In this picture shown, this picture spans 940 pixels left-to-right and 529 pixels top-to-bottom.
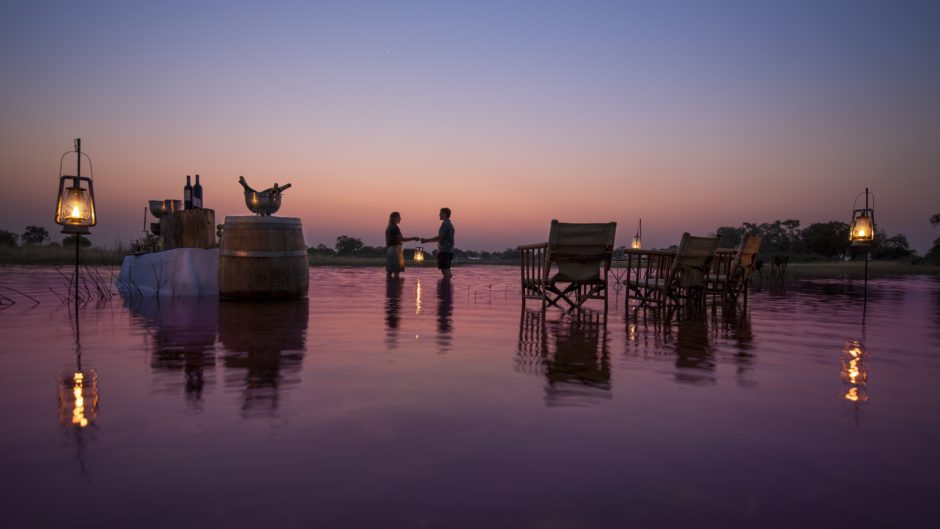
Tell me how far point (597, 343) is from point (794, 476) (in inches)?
120

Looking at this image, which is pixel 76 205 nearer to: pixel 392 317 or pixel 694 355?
pixel 392 317

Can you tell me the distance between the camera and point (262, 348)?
4.45 metres

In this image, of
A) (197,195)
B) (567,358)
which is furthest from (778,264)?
(567,358)

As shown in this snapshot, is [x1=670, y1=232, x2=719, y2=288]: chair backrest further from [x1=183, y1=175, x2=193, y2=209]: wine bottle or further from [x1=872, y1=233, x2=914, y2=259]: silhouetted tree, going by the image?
[x1=872, y1=233, x2=914, y2=259]: silhouetted tree

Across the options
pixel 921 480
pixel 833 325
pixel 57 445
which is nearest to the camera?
pixel 921 480

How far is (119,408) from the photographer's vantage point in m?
2.75

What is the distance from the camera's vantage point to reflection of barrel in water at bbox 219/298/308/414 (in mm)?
3098

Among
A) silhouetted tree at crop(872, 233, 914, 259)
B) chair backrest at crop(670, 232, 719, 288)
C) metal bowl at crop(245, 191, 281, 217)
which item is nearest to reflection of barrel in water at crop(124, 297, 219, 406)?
metal bowl at crop(245, 191, 281, 217)

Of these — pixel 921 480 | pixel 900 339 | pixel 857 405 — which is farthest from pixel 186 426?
pixel 900 339

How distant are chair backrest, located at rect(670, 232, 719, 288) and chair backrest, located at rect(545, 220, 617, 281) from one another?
1.00 metres

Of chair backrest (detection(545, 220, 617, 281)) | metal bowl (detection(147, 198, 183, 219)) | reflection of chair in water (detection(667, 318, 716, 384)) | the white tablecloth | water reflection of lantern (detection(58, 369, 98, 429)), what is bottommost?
water reflection of lantern (detection(58, 369, 98, 429))

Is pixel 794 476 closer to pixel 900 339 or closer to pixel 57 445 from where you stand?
pixel 57 445

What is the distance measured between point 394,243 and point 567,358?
1148cm

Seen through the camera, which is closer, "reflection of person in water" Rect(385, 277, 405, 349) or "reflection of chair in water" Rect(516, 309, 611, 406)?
"reflection of chair in water" Rect(516, 309, 611, 406)
